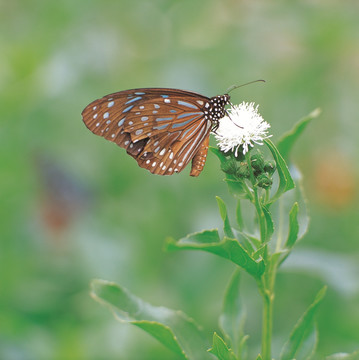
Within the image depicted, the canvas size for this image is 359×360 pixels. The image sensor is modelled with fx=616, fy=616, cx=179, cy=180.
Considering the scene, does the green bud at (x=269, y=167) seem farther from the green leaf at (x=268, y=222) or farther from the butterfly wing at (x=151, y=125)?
the butterfly wing at (x=151, y=125)

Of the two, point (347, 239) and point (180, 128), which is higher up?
point (347, 239)

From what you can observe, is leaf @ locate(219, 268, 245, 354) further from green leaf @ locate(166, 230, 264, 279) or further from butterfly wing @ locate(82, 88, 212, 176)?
butterfly wing @ locate(82, 88, 212, 176)

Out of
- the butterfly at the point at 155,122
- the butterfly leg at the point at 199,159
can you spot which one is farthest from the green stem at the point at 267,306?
the butterfly at the point at 155,122

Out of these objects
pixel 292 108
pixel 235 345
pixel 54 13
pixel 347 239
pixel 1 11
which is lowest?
pixel 235 345

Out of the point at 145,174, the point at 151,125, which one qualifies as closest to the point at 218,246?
the point at 151,125

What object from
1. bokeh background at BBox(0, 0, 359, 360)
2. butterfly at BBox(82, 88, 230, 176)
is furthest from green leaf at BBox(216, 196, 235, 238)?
bokeh background at BBox(0, 0, 359, 360)

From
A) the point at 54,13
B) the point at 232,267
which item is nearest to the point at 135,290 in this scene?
the point at 232,267

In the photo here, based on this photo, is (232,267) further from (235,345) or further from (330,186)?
(235,345)

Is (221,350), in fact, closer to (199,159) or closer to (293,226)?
(293,226)
